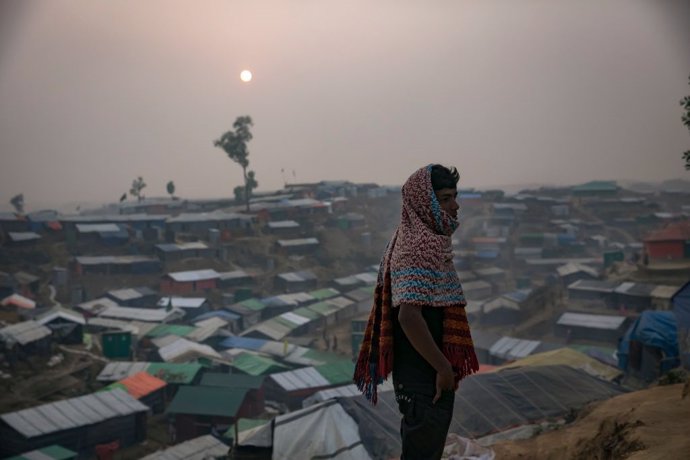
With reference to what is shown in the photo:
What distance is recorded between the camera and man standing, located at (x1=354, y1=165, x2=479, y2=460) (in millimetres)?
2385

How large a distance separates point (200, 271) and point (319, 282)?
8659mm

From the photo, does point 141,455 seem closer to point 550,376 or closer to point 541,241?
point 550,376

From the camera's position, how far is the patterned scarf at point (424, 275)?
7.88 feet

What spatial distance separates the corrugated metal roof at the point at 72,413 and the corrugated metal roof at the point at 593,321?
797 inches

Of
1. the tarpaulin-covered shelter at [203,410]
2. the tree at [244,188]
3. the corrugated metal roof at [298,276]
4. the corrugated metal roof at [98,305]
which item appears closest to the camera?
the tarpaulin-covered shelter at [203,410]

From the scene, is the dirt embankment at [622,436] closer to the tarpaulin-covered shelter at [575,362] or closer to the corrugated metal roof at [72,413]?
the tarpaulin-covered shelter at [575,362]

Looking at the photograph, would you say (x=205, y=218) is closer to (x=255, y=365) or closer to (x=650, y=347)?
(x=255, y=365)

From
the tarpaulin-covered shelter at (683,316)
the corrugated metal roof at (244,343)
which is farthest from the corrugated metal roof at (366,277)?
the tarpaulin-covered shelter at (683,316)

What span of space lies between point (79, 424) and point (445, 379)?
15999 mm

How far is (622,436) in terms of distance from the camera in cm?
448

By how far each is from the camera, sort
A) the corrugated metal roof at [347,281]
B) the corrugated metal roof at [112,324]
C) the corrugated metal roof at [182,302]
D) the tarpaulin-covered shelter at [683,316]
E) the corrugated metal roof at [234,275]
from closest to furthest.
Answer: the tarpaulin-covered shelter at [683,316], the corrugated metal roof at [112,324], the corrugated metal roof at [182,302], the corrugated metal roof at [234,275], the corrugated metal roof at [347,281]

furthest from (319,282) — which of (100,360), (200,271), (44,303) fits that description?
(100,360)

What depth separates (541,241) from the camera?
163 feet

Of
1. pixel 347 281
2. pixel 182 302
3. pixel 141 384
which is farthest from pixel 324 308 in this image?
pixel 141 384
